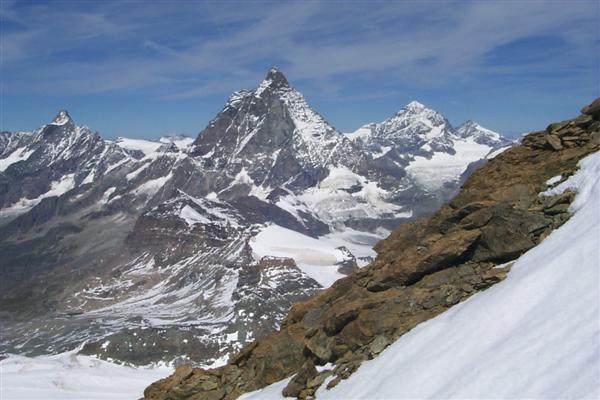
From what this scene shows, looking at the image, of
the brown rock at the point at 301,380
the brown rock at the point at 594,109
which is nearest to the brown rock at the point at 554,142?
the brown rock at the point at 594,109

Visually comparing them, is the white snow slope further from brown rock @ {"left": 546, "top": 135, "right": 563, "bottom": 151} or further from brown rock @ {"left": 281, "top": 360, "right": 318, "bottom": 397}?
brown rock @ {"left": 546, "top": 135, "right": 563, "bottom": 151}

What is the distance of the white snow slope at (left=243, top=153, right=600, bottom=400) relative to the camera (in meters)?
23.3

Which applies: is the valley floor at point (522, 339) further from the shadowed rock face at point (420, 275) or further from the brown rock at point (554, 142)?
the brown rock at point (554, 142)

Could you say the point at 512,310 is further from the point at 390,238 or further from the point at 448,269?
the point at 390,238

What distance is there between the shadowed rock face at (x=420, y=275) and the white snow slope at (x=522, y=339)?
1.56 m

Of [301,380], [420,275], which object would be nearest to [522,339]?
[420,275]

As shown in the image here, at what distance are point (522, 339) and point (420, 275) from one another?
37.0ft

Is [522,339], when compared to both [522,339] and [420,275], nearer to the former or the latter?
[522,339]

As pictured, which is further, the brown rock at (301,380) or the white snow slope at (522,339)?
the brown rock at (301,380)

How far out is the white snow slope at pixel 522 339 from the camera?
2328cm

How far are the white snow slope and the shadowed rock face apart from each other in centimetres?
156

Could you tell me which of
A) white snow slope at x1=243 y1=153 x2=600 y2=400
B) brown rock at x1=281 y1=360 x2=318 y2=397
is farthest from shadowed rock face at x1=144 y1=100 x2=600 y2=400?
white snow slope at x1=243 y1=153 x2=600 y2=400

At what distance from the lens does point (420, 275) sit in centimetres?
3691

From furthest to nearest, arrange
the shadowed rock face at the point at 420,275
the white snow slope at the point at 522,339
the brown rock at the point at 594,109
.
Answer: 1. the brown rock at the point at 594,109
2. the shadowed rock face at the point at 420,275
3. the white snow slope at the point at 522,339
